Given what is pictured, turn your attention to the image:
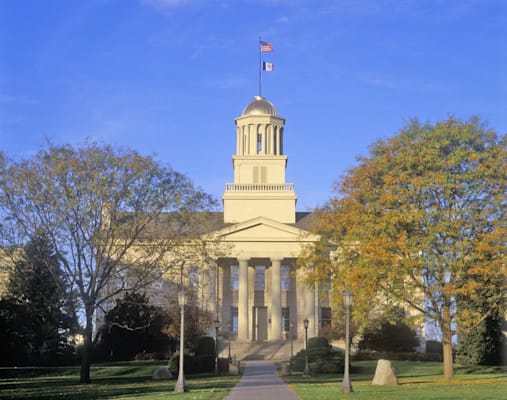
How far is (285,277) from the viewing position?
82062 mm

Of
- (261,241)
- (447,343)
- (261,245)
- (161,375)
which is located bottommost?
(161,375)

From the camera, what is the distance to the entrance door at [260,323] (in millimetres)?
80562

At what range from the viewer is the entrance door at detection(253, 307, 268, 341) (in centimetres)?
8056

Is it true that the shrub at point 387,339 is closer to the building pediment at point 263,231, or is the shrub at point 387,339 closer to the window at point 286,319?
the building pediment at point 263,231

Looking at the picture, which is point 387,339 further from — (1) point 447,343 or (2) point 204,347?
(1) point 447,343

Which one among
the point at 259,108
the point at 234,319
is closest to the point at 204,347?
the point at 234,319

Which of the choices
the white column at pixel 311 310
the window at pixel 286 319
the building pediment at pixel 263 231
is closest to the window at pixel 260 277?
the window at pixel 286 319

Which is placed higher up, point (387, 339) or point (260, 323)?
Result: point (260, 323)

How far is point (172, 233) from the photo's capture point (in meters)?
39.8

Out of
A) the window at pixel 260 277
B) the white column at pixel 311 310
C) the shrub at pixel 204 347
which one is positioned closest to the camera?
the shrub at pixel 204 347

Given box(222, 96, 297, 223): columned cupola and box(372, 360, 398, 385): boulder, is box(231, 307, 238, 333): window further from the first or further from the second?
box(372, 360, 398, 385): boulder

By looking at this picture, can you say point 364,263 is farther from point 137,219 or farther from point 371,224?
point 137,219

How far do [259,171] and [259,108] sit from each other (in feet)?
22.3

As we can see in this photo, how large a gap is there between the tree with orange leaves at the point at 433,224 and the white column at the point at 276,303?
37509 mm
